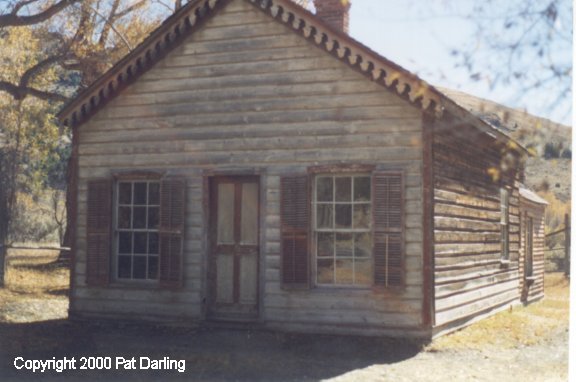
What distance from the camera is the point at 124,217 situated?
13.8m

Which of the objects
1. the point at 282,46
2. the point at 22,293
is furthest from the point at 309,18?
the point at 22,293

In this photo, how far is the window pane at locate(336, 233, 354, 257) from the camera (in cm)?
1223

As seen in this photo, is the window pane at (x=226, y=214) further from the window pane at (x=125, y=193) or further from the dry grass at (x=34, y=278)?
the dry grass at (x=34, y=278)

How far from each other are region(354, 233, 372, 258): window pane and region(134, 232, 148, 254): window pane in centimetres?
411

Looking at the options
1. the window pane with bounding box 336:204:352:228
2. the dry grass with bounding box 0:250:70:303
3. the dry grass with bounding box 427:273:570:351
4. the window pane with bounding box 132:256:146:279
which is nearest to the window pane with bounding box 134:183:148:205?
the window pane with bounding box 132:256:146:279

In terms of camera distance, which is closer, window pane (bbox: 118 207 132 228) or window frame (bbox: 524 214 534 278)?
window pane (bbox: 118 207 132 228)

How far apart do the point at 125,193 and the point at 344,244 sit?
4472 millimetres

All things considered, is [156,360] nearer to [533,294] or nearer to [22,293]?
[22,293]

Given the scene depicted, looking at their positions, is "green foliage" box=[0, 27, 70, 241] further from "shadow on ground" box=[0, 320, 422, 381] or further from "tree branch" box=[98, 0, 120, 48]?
"shadow on ground" box=[0, 320, 422, 381]

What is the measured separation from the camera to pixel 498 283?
16203 mm

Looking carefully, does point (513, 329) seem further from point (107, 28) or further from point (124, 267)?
point (107, 28)

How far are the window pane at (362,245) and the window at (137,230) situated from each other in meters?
3.80

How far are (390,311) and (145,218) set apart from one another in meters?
5.00

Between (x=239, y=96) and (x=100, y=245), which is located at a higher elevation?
(x=239, y=96)
